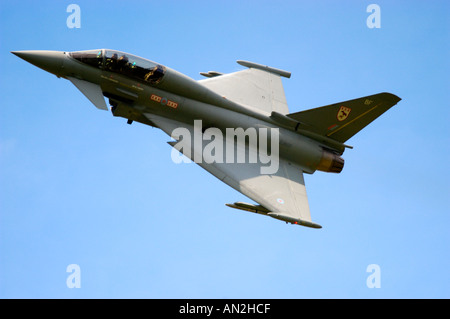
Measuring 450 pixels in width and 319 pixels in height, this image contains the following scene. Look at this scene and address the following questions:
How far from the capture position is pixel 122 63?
65.3ft

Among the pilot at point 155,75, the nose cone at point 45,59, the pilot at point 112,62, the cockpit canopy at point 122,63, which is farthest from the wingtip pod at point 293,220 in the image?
the nose cone at point 45,59

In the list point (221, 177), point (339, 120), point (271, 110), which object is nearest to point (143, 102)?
point (221, 177)

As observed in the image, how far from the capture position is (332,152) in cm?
2203

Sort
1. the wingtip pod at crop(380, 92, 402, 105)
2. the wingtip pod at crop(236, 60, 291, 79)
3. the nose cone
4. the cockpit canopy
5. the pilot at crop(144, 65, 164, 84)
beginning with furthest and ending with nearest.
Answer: the wingtip pod at crop(236, 60, 291, 79), the wingtip pod at crop(380, 92, 402, 105), the pilot at crop(144, 65, 164, 84), the cockpit canopy, the nose cone

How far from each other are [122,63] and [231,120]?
13.5 ft

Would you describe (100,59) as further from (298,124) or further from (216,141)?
(298,124)

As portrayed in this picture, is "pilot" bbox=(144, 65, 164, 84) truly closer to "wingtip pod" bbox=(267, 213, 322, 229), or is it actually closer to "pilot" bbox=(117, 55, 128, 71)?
"pilot" bbox=(117, 55, 128, 71)

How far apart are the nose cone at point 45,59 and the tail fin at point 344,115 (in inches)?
311

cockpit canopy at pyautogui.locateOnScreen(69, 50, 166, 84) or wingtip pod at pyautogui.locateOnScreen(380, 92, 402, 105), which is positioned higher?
cockpit canopy at pyautogui.locateOnScreen(69, 50, 166, 84)

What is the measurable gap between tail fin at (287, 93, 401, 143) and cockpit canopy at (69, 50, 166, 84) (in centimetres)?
502

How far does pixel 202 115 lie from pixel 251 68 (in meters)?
4.61

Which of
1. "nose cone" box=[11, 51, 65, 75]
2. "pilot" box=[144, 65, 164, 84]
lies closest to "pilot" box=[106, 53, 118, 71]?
"pilot" box=[144, 65, 164, 84]

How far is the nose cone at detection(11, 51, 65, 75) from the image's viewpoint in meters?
19.6

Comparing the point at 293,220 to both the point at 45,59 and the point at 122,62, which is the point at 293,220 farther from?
the point at 45,59
